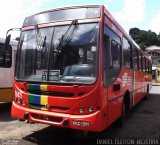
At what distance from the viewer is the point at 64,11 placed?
7090 mm

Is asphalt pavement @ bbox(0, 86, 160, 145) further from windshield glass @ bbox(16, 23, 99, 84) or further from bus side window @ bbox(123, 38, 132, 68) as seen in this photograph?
bus side window @ bbox(123, 38, 132, 68)

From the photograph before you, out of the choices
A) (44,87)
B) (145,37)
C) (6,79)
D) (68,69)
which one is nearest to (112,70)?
(68,69)

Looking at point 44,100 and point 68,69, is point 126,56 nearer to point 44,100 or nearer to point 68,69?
point 68,69

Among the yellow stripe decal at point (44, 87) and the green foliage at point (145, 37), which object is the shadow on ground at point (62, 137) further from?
the green foliage at point (145, 37)

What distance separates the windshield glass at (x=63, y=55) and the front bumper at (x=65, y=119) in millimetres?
700

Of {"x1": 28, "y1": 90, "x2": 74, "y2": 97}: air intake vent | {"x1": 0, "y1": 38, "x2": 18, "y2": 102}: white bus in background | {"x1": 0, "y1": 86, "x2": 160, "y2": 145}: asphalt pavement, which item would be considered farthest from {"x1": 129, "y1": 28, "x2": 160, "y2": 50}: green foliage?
{"x1": 28, "y1": 90, "x2": 74, "y2": 97}: air intake vent

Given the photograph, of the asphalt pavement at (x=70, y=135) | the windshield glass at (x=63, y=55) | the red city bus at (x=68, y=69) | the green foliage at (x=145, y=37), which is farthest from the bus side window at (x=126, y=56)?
the green foliage at (x=145, y=37)

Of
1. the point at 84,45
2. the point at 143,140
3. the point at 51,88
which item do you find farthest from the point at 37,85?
the point at 143,140

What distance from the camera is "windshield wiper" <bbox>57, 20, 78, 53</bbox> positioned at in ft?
22.1

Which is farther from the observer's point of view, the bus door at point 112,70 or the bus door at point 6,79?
the bus door at point 6,79

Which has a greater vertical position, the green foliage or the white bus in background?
the green foliage

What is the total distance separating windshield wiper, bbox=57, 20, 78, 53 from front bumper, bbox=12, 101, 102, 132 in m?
1.43

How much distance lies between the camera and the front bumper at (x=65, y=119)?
6133mm

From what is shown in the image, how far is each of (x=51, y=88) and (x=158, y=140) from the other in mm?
3051
